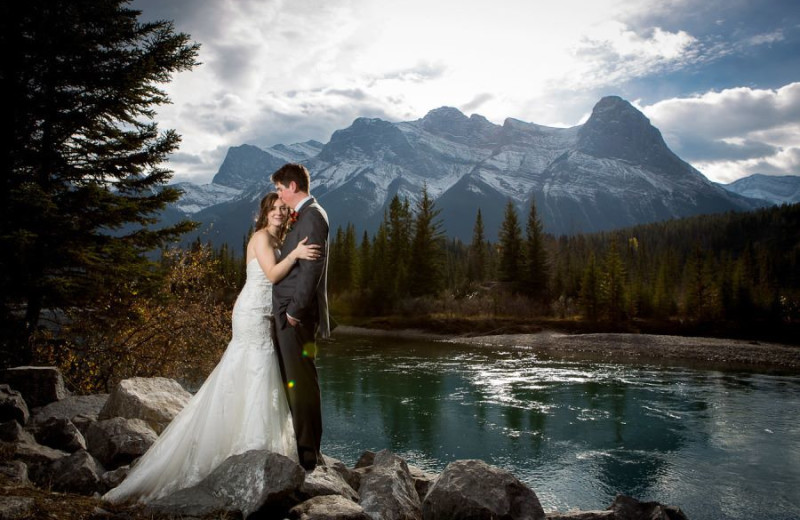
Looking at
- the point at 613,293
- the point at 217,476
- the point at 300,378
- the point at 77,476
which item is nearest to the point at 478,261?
the point at 613,293

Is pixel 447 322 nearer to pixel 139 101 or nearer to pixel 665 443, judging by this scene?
pixel 665 443

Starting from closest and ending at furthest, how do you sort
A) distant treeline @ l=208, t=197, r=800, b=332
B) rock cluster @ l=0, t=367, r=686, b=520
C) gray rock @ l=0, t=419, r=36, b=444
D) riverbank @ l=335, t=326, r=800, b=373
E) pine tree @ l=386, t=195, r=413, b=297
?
rock cluster @ l=0, t=367, r=686, b=520 → gray rock @ l=0, t=419, r=36, b=444 → riverbank @ l=335, t=326, r=800, b=373 → distant treeline @ l=208, t=197, r=800, b=332 → pine tree @ l=386, t=195, r=413, b=297

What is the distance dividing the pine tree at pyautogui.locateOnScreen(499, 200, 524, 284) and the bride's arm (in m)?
62.5

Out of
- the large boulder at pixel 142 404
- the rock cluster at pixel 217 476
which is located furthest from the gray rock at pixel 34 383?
the large boulder at pixel 142 404

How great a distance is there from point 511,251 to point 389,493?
63.6 meters

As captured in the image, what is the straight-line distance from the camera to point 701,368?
32031 mm

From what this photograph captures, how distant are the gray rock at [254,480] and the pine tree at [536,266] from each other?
2452 inches

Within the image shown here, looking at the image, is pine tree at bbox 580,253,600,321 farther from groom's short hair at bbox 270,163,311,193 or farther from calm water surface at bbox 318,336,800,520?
groom's short hair at bbox 270,163,311,193

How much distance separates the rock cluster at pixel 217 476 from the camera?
471cm

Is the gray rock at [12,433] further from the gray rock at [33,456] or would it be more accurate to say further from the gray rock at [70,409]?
the gray rock at [70,409]

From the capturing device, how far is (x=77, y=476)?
5508 mm

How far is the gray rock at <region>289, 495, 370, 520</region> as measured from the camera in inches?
181

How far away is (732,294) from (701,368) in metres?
30.2

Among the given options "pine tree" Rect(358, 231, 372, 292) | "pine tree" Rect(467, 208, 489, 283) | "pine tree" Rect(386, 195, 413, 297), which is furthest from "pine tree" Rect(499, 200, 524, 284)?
"pine tree" Rect(358, 231, 372, 292)
